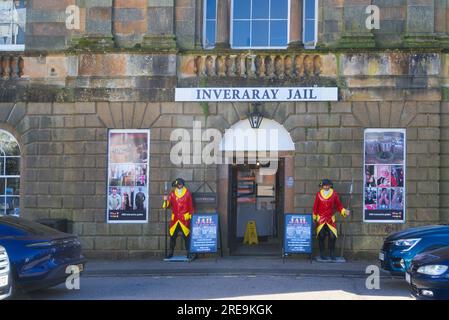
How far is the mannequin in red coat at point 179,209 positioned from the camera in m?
17.2

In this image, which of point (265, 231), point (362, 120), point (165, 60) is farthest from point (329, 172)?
point (165, 60)

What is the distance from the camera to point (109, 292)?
1274 centimetres

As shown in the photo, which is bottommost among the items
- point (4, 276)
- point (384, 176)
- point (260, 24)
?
point (4, 276)

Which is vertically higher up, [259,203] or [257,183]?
[257,183]

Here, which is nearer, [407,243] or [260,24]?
[407,243]

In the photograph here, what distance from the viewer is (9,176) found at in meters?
18.7

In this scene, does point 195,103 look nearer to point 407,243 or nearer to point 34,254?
point 407,243

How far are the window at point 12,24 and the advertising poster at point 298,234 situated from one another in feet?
28.2

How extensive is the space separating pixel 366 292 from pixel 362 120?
6.06 m

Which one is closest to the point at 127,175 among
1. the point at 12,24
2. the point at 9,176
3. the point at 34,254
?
the point at 9,176

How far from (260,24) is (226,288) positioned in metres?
8.03

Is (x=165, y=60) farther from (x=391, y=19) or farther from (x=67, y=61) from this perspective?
(x=391, y=19)

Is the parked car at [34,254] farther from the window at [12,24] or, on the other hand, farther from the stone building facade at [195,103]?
the window at [12,24]

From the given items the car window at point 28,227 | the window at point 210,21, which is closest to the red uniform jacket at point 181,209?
the window at point 210,21
